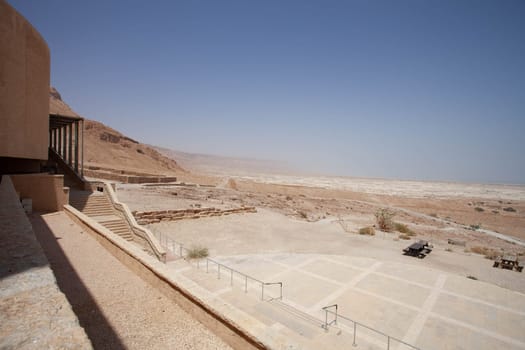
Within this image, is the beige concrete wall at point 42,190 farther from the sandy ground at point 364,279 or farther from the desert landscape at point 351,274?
the sandy ground at point 364,279

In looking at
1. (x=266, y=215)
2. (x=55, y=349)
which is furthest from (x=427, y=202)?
(x=55, y=349)

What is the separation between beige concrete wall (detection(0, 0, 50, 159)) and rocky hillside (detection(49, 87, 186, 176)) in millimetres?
39747

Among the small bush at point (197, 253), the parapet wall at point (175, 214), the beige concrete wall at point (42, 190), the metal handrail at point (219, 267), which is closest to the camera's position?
the metal handrail at point (219, 267)

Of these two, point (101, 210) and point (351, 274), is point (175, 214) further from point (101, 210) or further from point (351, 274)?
point (351, 274)

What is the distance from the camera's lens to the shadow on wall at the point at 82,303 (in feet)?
16.7

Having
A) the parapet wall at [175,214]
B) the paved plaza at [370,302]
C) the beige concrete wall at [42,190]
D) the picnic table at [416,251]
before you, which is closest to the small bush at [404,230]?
the picnic table at [416,251]

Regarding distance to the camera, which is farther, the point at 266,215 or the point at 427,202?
the point at 427,202

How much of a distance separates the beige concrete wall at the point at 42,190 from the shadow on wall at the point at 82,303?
5924mm

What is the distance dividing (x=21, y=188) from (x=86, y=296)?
11.3m

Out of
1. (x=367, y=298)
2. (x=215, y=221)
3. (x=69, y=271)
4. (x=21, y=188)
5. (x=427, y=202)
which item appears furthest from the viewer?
(x=427, y=202)

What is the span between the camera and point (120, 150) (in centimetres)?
6469

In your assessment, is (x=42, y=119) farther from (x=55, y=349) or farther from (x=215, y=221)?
(x=55, y=349)

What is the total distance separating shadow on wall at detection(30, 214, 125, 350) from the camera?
16.7 feet

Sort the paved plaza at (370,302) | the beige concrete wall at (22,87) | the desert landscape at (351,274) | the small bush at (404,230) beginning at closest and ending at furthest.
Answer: the paved plaza at (370,302) → the desert landscape at (351,274) → the beige concrete wall at (22,87) → the small bush at (404,230)
